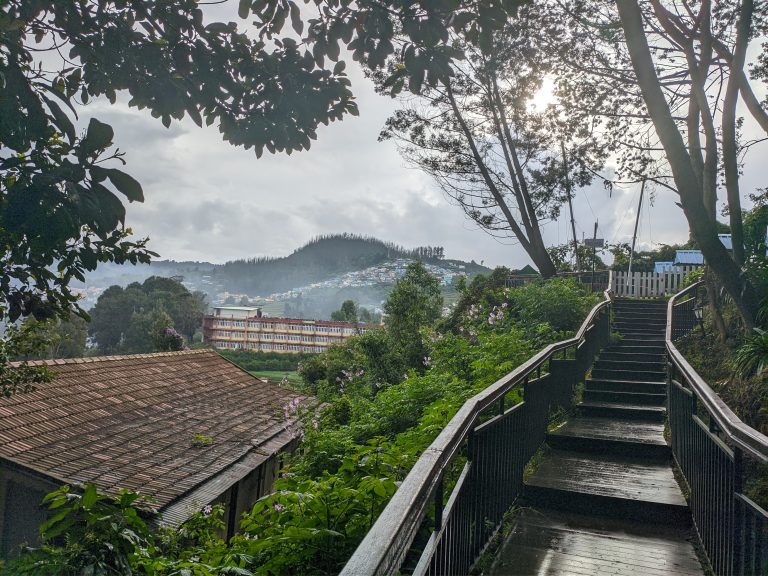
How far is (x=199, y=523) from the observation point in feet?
20.2

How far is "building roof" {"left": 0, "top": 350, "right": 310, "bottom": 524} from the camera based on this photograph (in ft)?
25.9

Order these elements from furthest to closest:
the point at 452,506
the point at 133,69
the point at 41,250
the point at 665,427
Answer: the point at 665,427 → the point at 133,69 → the point at 452,506 → the point at 41,250

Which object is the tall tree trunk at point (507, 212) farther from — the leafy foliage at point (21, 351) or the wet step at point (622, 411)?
the leafy foliage at point (21, 351)

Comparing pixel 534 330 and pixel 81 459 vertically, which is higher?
pixel 534 330

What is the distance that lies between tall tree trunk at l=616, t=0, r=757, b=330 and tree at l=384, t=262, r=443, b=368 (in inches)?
400

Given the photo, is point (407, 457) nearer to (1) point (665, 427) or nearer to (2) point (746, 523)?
(2) point (746, 523)

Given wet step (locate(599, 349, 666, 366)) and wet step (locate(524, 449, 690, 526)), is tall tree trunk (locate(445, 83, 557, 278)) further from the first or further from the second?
wet step (locate(524, 449, 690, 526))

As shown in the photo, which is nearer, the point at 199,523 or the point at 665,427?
the point at 199,523

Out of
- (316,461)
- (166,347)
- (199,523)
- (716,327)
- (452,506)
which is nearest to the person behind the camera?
(452,506)

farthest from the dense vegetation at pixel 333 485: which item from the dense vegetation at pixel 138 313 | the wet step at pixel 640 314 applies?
the dense vegetation at pixel 138 313

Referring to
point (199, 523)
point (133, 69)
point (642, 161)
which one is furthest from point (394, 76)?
point (642, 161)

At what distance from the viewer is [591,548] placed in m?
3.88

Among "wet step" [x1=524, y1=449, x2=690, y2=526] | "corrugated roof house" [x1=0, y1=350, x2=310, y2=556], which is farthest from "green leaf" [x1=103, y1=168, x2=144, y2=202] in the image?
"corrugated roof house" [x1=0, y1=350, x2=310, y2=556]

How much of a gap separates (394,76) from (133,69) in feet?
4.90
